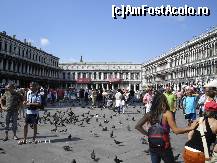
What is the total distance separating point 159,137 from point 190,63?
68408mm

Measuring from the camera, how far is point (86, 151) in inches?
364

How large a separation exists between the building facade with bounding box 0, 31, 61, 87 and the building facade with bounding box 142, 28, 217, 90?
95.8 feet

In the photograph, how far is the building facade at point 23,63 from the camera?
221ft

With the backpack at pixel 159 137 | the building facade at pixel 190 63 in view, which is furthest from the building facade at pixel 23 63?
the backpack at pixel 159 137

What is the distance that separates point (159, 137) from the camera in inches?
189

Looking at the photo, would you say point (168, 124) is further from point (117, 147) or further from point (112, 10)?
point (112, 10)

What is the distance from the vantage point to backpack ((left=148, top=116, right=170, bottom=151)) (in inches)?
189

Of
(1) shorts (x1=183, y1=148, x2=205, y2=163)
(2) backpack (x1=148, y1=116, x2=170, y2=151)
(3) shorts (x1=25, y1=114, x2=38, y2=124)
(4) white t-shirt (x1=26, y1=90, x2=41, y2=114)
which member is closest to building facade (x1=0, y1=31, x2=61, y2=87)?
(4) white t-shirt (x1=26, y1=90, x2=41, y2=114)

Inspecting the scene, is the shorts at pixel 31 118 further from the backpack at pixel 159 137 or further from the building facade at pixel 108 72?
the building facade at pixel 108 72

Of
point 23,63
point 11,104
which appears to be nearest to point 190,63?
point 23,63

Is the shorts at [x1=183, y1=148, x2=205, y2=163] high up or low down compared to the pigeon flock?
up

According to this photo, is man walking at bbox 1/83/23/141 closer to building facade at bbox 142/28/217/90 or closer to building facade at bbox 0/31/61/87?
building facade at bbox 142/28/217/90

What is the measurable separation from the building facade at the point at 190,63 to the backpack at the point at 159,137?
41.4 metres

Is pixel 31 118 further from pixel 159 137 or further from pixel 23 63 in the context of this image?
pixel 23 63
